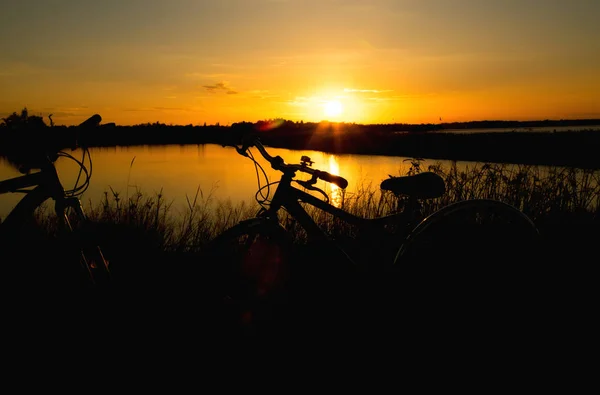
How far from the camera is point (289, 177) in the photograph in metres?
3.19

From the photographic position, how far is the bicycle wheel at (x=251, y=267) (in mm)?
3203

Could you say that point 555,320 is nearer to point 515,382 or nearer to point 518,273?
point 518,273

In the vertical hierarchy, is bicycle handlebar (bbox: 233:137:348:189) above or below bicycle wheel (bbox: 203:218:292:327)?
above

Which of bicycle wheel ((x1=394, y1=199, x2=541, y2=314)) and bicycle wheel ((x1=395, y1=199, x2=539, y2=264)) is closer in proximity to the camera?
bicycle wheel ((x1=395, y1=199, x2=539, y2=264))

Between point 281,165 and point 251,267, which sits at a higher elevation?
point 281,165

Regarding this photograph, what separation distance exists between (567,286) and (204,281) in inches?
132

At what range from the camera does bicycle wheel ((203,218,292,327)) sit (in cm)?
320

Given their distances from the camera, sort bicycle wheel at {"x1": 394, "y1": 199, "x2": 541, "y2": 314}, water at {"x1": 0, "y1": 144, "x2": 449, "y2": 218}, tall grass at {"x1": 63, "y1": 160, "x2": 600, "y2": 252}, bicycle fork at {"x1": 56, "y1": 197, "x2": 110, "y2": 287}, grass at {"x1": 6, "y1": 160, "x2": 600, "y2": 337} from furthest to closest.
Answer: water at {"x1": 0, "y1": 144, "x2": 449, "y2": 218} < tall grass at {"x1": 63, "y1": 160, "x2": 600, "y2": 252} < grass at {"x1": 6, "y1": 160, "x2": 600, "y2": 337} < bicycle wheel at {"x1": 394, "y1": 199, "x2": 541, "y2": 314} < bicycle fork at {"x1": 56, "y1": 197, "x2": 110, "y2": 287}

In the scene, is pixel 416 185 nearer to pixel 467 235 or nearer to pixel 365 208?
pixel 467 235

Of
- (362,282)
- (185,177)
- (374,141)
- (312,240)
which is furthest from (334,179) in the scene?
(374,141)

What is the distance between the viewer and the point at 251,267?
3.41 m

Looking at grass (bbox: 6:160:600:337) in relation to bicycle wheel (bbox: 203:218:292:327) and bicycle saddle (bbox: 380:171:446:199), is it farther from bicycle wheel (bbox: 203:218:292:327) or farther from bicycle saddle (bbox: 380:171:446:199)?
bicycle saddle (bbox: 380:171:446:199)

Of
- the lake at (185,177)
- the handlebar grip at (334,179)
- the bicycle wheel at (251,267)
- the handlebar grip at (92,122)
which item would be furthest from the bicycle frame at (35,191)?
the lake at (185,177)

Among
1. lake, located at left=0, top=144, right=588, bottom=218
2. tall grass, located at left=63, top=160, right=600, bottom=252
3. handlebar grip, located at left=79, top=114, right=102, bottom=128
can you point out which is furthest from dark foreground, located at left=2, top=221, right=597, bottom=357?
lake, located at left=0, top=144, right=588, bottom=218
